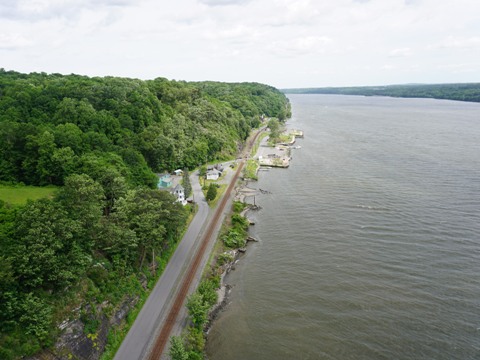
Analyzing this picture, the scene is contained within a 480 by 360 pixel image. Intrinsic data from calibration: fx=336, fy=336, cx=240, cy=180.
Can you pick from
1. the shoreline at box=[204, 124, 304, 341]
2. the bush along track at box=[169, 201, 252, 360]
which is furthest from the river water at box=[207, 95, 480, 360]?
the bush along track at box=[169, 201, 252, 360]

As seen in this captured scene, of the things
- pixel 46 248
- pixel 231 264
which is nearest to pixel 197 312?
pixel 231 264

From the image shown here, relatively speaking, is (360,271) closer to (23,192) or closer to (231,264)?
(231,264)

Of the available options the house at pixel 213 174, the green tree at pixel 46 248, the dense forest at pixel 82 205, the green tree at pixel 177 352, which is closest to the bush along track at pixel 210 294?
the green tree at pixel 177 352

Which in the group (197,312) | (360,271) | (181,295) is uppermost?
(197,312)

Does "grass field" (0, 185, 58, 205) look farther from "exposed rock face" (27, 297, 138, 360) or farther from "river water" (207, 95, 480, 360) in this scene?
"river water" (207, 95, 480, 360)

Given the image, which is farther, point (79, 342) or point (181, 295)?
point (181, 295)

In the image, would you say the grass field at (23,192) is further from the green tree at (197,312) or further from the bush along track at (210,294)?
the green tree at (197,312)

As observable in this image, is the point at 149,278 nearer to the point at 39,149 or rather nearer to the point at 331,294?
the point at 331,294
